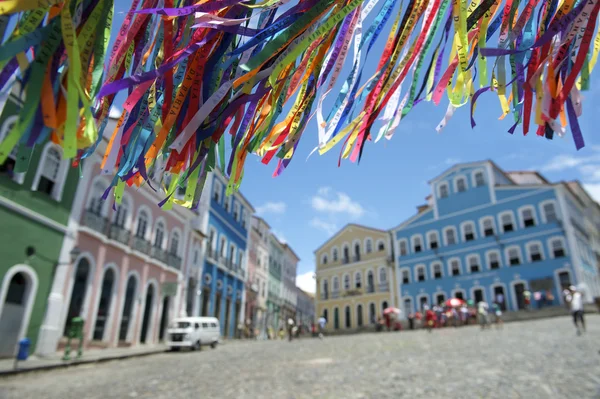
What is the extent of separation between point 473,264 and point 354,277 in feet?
43.4

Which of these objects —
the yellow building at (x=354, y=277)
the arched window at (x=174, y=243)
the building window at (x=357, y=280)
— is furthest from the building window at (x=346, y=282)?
the arched window at (x=174, y=243)

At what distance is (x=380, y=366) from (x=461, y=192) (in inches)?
1177

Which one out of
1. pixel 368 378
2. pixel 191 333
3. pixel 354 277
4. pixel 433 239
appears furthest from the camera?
pixel 354 277

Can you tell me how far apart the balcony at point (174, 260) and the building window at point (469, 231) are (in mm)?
24328

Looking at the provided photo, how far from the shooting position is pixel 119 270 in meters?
16.9

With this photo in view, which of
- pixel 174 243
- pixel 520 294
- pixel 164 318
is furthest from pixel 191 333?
pixel 520 294

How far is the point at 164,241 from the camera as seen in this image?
2080cm

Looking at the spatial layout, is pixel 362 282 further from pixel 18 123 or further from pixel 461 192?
pixel 18 123

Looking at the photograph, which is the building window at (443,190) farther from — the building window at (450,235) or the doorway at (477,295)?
the doorway at (477,295)

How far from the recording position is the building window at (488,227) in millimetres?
32938

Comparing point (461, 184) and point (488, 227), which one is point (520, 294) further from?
point (461, 184)

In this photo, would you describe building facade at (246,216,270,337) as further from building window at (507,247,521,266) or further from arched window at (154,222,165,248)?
building window at (507,247,521,266)

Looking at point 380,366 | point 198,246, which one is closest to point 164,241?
point 198,246

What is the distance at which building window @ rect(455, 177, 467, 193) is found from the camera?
3528 cm
